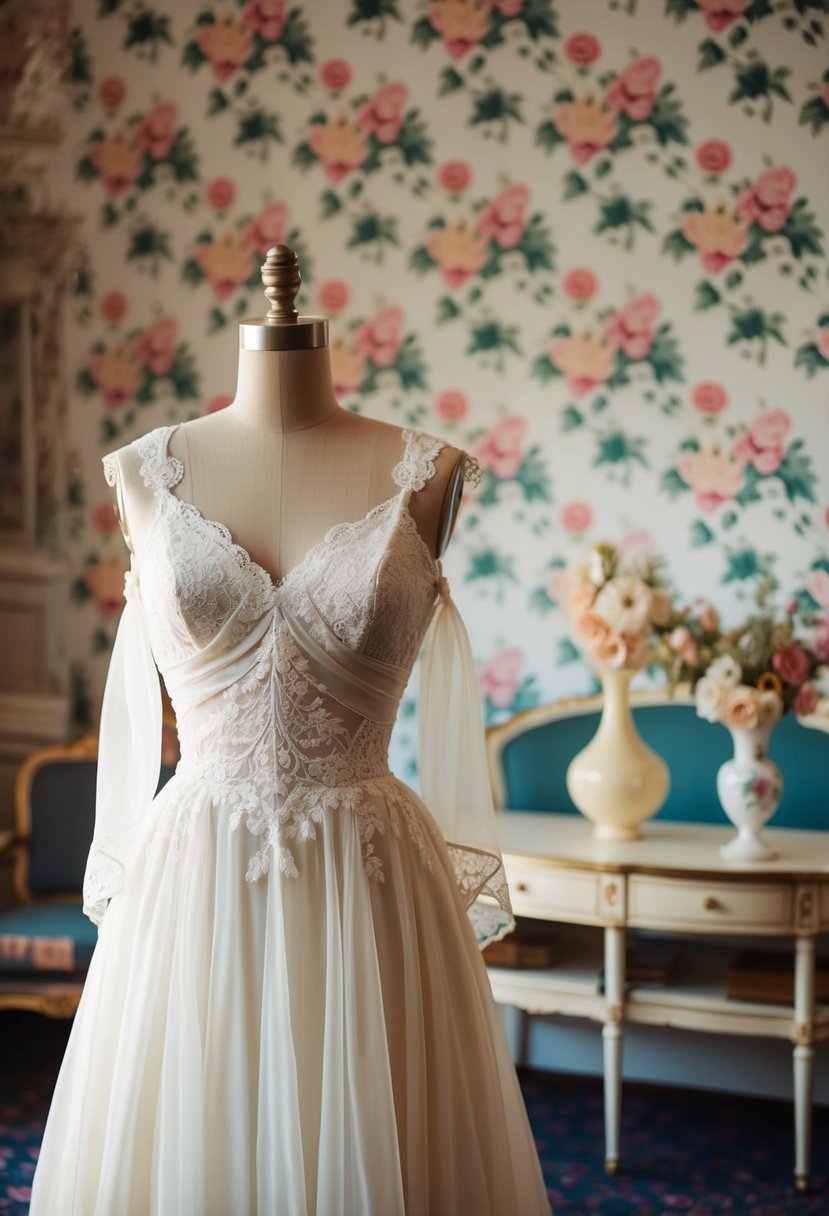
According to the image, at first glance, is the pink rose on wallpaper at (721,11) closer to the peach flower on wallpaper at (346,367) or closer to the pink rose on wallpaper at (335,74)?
the pink rose on wallpaper at (335,74)

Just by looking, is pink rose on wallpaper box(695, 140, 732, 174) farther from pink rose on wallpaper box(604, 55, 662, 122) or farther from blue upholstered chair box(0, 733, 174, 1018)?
blue upholstered chair box(0, 733, 174, 1018)

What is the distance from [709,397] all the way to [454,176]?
876 mm

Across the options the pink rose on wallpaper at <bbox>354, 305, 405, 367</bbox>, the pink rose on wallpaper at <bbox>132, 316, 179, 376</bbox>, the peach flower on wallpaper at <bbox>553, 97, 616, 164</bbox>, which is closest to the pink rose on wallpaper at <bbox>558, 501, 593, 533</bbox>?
the pink rose on wallpaper at <bbox>354, 305, 405, 367</bbox>

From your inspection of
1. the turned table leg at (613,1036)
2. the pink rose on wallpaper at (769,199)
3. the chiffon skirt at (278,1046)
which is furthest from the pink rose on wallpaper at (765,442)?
the chiffon skirt at (278,1046)

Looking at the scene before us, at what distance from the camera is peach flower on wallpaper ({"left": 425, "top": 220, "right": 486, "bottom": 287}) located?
141 inches

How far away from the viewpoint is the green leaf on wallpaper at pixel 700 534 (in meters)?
3.48

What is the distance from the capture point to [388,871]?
181cm

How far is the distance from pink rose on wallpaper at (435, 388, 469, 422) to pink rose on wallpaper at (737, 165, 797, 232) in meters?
0.83

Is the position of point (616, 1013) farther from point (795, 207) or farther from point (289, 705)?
point (795, 207)

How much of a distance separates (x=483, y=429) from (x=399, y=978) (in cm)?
208

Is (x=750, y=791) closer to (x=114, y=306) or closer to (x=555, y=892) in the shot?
(x=555, y=892)

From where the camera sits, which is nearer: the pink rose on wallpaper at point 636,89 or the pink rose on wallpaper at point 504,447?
the pink rose on wallpaper at point 636,89

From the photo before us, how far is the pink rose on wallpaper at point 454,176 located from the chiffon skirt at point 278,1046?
2180 mm

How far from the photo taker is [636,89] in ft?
11.3
